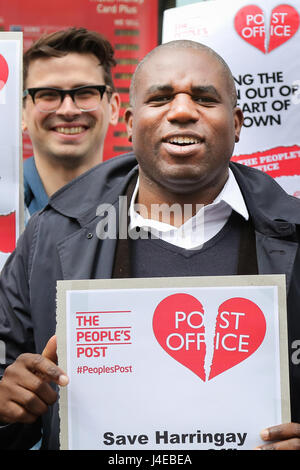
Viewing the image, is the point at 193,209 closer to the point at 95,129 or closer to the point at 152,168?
the point at 152,168

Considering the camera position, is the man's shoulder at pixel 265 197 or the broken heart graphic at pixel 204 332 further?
the man's shoulder at pixel 265 197

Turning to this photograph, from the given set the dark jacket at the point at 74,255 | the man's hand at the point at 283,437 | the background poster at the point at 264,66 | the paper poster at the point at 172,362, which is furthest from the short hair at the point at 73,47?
the man's hand at the point at 283,437

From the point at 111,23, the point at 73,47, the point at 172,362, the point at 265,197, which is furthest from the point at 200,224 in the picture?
the point at 111,23

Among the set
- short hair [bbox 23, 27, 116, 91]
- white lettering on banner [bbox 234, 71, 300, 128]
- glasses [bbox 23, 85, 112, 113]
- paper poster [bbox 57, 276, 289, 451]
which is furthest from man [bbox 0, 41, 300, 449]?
short hair [bbox 23, 27, 116, 91]

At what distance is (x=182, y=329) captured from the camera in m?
1.91

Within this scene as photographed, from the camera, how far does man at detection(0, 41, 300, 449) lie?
6.83 ft

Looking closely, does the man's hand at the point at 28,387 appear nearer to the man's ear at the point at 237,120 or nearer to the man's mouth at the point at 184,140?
the man's mouth at the point at 184,140

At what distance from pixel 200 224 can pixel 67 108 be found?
2.59 feet

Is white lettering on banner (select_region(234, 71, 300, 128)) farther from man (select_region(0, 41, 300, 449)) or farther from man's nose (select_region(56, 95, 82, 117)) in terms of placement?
man's nose (select_region(56, 95, 82, 117))

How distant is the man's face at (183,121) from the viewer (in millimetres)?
2084

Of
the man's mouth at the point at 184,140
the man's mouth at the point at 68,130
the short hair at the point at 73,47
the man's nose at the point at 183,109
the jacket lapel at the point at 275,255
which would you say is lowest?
the jacket lapel at the point at 275,255

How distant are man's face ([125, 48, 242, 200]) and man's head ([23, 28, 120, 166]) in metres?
0.48

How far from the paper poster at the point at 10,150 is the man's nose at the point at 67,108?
17 cm

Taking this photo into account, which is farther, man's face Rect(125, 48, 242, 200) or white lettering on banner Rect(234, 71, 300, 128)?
white lettering on banner Rect(234, 71, 300, 128)
